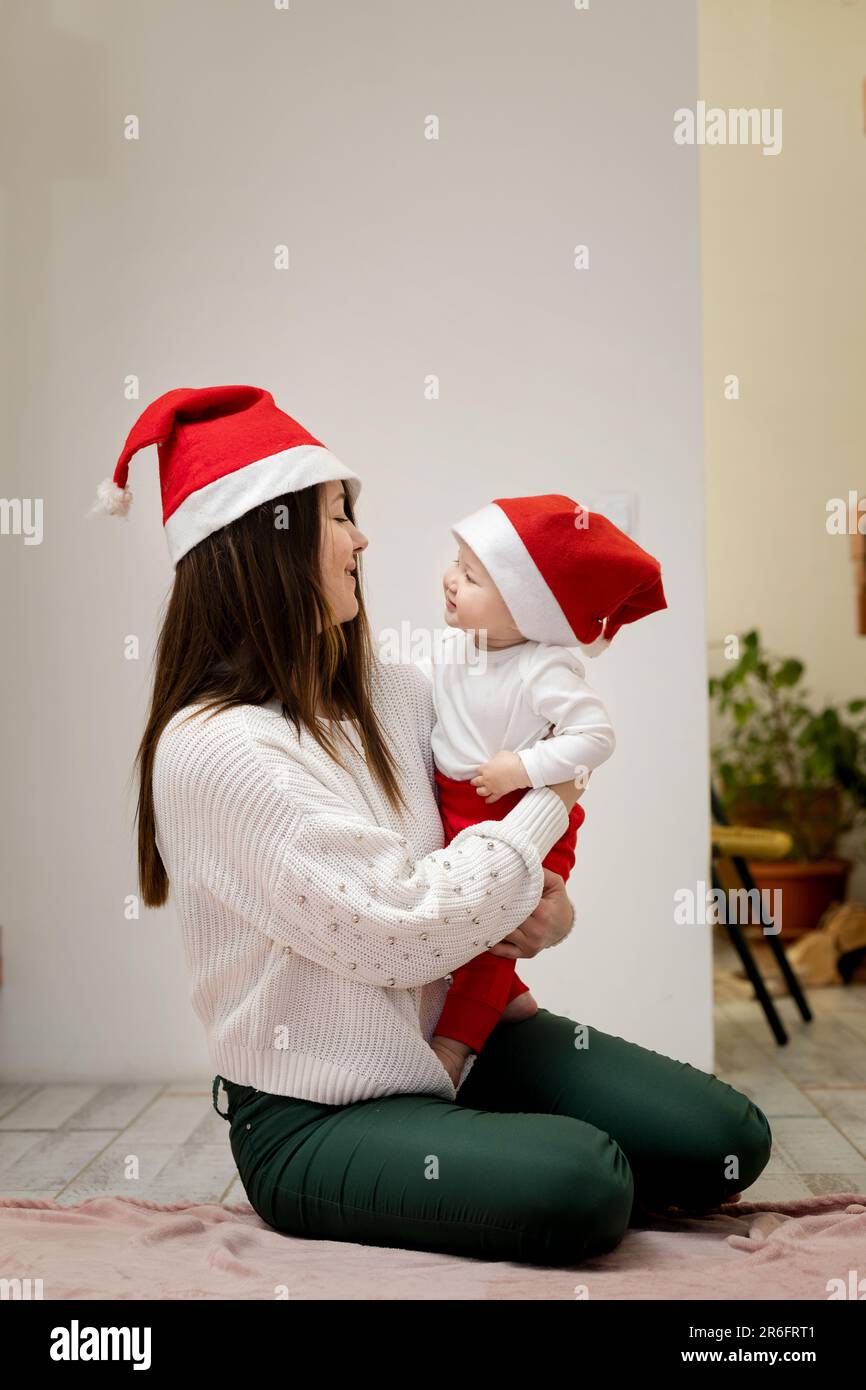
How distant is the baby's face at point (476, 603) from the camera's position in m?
1.68

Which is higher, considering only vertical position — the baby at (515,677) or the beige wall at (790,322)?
the beige wall at (790,322)

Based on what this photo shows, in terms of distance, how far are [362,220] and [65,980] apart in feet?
5.67

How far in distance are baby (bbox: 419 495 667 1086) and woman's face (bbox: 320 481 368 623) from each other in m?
0.17

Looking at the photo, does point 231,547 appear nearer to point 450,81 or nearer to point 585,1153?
point 585,1153

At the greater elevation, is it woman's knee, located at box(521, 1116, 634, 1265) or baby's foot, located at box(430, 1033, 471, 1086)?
baby's foot, located at box(430, 1033, 471, 1086)

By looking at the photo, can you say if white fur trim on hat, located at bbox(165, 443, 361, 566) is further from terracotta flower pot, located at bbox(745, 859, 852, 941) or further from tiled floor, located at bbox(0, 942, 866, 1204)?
terracotta flower pot, located at bbox(745, 859, 852, 941)

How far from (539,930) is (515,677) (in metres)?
0.33

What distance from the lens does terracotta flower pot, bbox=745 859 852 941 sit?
165 inches

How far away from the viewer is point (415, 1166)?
1.35m

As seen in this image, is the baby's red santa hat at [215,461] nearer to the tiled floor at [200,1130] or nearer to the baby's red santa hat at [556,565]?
the baby's red santa hat at [556,565]

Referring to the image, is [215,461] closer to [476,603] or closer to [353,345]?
[476,603]

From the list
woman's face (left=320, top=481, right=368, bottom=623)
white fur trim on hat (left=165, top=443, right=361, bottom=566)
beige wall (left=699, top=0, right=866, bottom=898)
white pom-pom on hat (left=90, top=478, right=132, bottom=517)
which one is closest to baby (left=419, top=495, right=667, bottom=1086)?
woman's face (left=320, top=481, right=368, bottom=623)

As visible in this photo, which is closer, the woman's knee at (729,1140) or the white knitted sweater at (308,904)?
the white knitted sweater at (308,904)

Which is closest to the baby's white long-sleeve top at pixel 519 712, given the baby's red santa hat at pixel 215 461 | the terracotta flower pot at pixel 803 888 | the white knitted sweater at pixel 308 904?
the white knitted sweater at pixel 308 904
